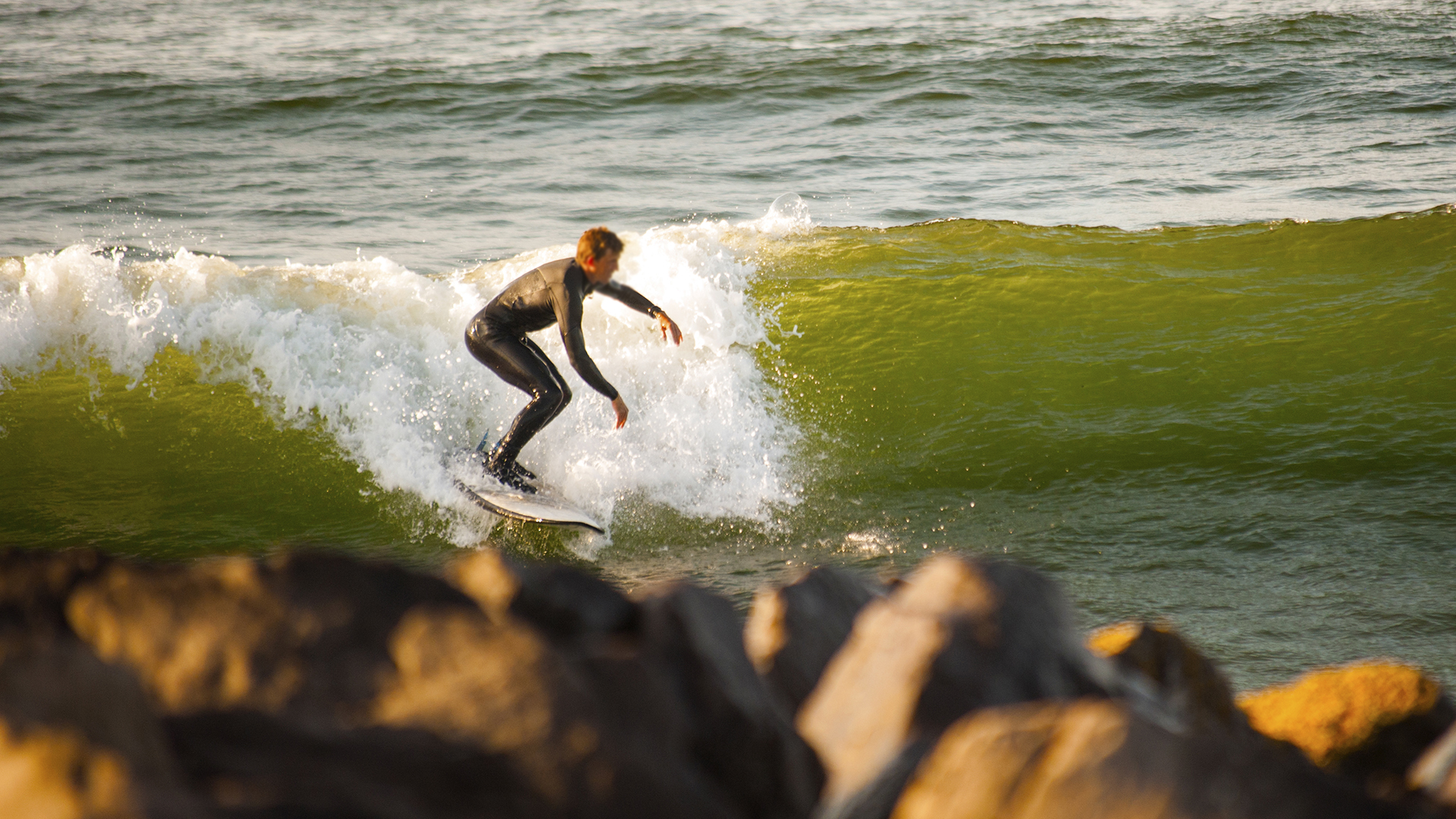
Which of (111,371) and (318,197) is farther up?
(318,197)

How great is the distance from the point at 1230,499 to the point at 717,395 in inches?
152

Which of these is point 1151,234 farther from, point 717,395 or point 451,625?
point 451,625

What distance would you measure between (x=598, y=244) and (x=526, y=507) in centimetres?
198

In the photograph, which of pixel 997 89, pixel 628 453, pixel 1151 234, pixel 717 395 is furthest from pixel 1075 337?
pixel 997 89

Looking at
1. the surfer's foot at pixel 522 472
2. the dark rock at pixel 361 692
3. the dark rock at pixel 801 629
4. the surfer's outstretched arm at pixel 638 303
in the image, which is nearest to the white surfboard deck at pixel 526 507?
the surfer's foot at pixel 522 472

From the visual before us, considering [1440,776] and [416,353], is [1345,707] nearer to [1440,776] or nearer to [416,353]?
[1440,776]

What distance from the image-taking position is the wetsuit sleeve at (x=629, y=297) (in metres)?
6.52

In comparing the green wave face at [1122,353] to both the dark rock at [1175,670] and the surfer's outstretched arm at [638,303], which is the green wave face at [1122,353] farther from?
the dark rock at [1175,670]

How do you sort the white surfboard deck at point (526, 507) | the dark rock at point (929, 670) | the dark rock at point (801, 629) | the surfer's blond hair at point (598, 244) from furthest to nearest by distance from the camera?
1. the white surfboard deck at point (526, 507)
2. the surfer's blond hair at point (598, 244)
3. the dark rock at point (801, 629)
4. the dark rock at point (929, 670)

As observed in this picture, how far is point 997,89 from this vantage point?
1806 cm

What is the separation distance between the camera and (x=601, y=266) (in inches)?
242

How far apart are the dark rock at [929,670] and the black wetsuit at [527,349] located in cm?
436

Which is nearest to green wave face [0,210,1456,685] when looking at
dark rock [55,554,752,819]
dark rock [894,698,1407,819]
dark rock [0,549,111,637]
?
dark rock [894,698,1407,819]

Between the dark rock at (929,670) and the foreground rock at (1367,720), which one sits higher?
the dark rock at (929,670)
